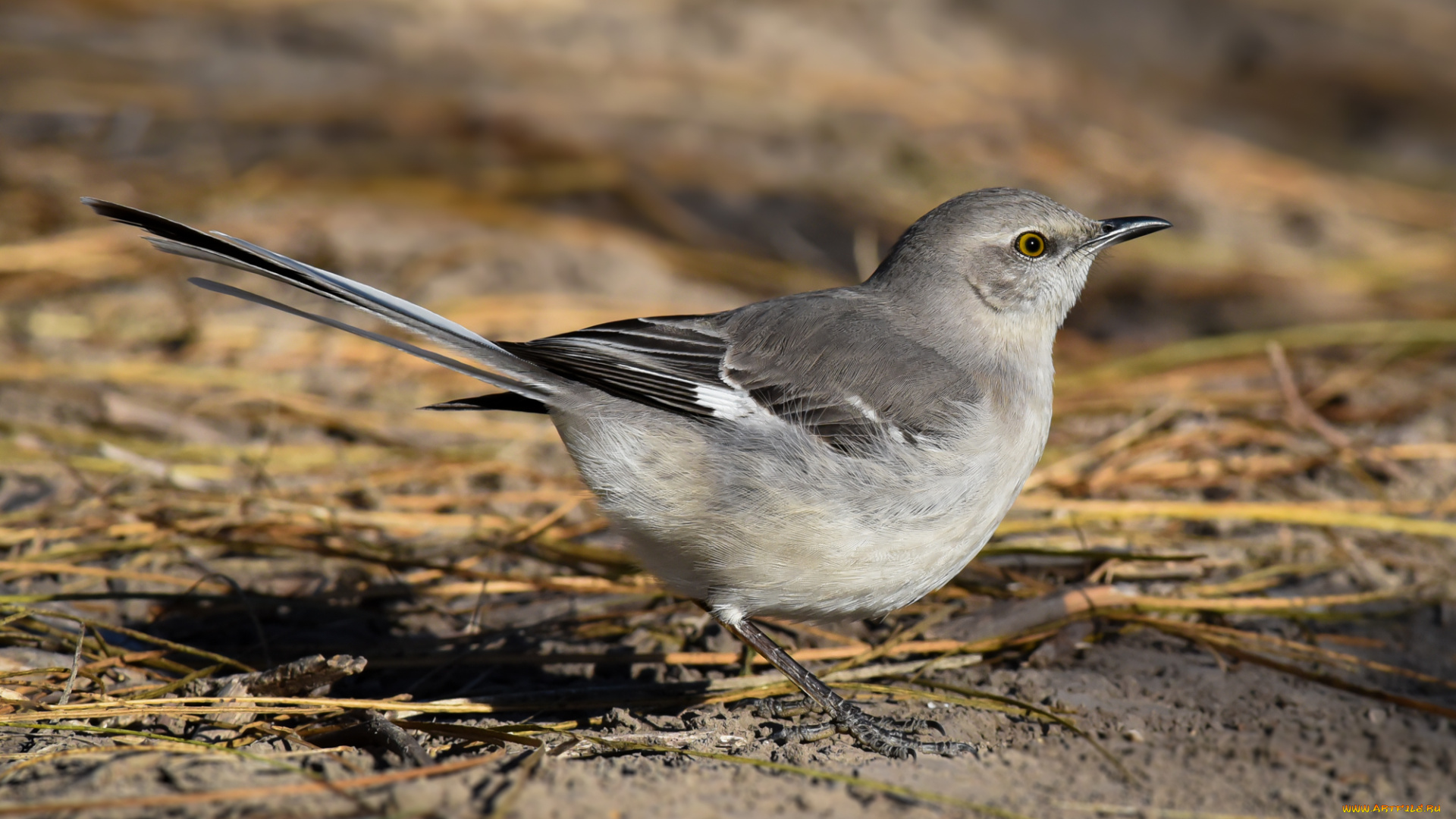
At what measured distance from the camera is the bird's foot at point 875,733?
294 centimetres

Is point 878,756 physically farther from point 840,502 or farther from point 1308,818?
point 1308,818

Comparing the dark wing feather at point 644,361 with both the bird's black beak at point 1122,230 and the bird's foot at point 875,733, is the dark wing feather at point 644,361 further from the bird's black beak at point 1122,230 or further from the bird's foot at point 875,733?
the bird's black beak at point 1122,230

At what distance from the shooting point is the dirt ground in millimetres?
Answer: 2895

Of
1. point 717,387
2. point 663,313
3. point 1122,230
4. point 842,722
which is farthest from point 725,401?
point 663,313

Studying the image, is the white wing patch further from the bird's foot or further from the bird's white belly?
the bird's foot

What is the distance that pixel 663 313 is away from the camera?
645 cm

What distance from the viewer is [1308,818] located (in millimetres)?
2611

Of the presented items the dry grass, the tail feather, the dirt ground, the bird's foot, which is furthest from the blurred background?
the bird's foot

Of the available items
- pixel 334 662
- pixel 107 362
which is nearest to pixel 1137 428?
pixel 334 662

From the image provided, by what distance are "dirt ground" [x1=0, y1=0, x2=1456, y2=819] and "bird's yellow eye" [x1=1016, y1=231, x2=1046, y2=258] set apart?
111 centimetres

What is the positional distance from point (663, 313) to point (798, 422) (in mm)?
3350

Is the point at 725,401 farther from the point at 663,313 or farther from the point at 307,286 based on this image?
the point at 663,313

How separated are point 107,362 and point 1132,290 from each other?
607 cm

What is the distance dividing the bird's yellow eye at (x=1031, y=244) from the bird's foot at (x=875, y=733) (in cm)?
151
